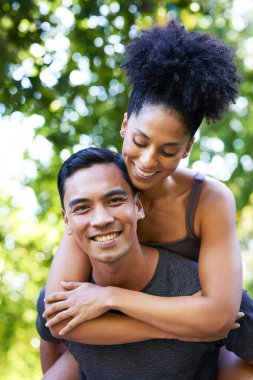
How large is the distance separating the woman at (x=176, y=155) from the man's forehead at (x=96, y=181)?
9cm

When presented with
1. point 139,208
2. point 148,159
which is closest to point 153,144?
point 148,159

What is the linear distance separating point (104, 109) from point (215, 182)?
4155 millimetres

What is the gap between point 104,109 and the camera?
7457mm

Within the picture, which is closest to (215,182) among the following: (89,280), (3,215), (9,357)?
(89,280)

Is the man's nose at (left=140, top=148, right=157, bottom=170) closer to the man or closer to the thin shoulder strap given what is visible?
the man

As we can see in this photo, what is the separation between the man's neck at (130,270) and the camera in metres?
3.31

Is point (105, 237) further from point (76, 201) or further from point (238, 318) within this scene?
point (238, 318)

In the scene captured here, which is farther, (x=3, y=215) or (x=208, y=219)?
(x=3, y=215)

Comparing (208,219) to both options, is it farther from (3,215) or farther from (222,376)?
(3,215)

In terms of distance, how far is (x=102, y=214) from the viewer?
10.1 feet

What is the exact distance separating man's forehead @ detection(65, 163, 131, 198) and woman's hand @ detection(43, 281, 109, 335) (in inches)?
16.4

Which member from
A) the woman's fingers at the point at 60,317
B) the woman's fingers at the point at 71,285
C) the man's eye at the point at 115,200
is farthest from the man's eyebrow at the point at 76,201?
the woman's fingers at the point at 60,317

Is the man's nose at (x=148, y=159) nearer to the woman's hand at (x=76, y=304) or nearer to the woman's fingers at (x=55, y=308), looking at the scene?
the woman's hand at (x=76, y=304)

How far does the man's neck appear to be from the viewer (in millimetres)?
3309
